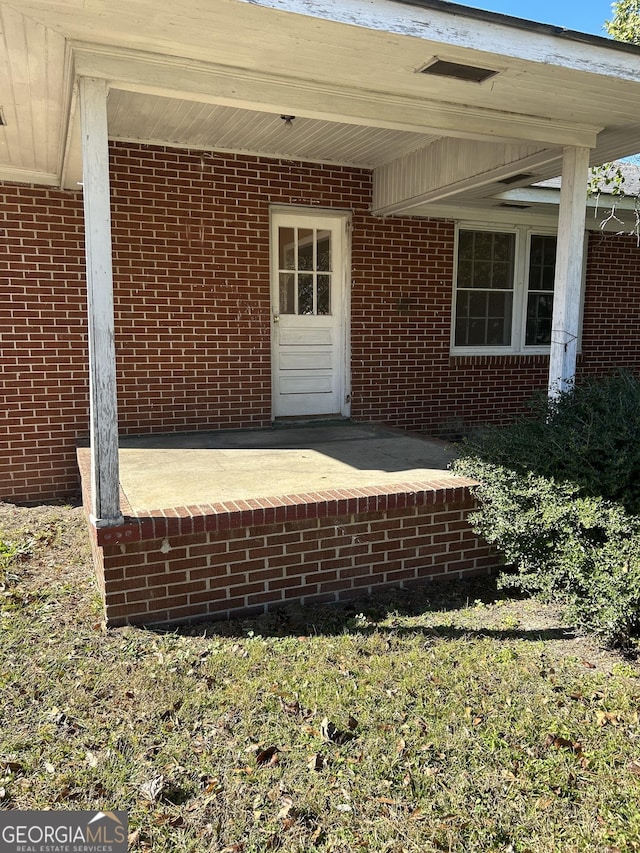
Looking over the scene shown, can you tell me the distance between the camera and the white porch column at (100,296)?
3.18 meters

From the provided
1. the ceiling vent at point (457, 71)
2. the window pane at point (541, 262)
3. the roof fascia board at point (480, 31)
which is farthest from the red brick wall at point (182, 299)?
the roof fascia board at point (480, 31)

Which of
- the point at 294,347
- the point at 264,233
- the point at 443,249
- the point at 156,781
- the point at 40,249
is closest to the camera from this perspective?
the point at 156,781

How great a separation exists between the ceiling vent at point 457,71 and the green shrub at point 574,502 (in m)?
2.14

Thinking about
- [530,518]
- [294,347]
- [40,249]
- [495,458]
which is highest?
[40,249]

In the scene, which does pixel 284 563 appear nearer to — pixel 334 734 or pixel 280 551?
pixel 280 551

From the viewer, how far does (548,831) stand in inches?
81.0

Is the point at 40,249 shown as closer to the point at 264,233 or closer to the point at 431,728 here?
the point at 264,233

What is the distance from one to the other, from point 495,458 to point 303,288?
3.37 meters

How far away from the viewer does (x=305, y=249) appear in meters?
6.62

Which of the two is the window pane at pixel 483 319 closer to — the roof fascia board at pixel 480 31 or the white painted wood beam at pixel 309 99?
the white painted wood beam at pixel 309 99

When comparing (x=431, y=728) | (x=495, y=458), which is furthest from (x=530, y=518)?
(x=431, y=728)

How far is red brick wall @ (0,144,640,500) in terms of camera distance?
18.6 ft

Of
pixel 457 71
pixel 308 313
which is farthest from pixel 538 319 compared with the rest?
pixel 457 71

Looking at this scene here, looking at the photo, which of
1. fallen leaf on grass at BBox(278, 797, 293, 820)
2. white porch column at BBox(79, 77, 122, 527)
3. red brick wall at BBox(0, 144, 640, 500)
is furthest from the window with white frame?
fallen leaf on grass at BBox(278, 797, 293, 820)
